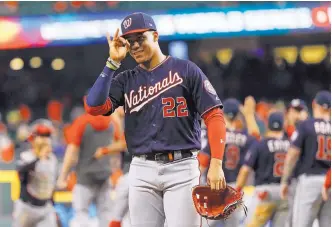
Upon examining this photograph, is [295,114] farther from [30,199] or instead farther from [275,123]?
[30,199]

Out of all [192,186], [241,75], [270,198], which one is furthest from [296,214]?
[241,75]

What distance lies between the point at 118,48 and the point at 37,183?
294cm

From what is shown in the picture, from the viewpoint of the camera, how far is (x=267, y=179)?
7.96 metres

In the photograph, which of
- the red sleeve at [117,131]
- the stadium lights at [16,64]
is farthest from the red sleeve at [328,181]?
the stadium lights at [16,64]

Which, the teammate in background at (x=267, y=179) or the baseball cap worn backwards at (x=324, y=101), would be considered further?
the teammate in background at (x=267, y=179)

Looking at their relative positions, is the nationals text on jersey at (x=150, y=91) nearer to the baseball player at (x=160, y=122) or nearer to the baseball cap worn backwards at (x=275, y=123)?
the baseball player at (x=160, y=122)

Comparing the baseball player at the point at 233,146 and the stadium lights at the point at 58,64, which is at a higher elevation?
the stadium lights at the point at 58,64

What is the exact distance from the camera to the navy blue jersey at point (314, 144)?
7090mm

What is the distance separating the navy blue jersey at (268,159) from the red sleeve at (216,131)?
3.37 m

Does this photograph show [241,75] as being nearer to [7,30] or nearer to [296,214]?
[7,30]

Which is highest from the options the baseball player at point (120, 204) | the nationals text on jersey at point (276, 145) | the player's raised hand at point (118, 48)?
the player's raised hand at point (118, 48)

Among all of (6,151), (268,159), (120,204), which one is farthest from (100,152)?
(6,151)

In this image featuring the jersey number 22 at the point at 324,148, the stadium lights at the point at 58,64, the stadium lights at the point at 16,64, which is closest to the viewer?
the jersey number 22 at the point at 324,148

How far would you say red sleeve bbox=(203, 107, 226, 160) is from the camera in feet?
14.8
